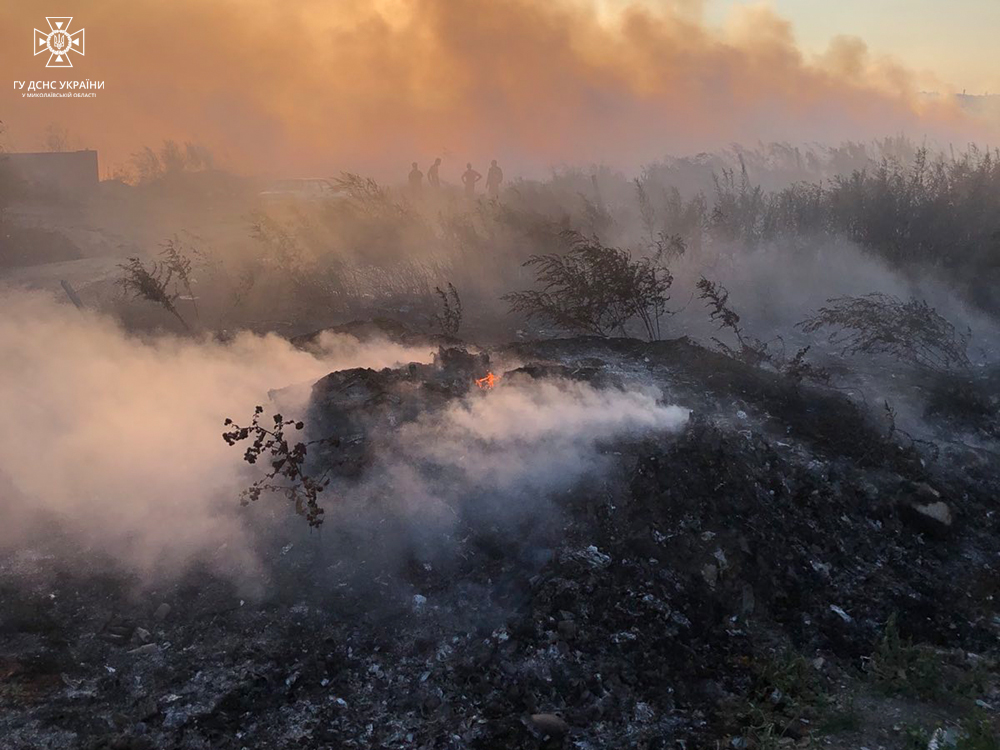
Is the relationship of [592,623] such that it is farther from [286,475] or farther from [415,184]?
[415,184]

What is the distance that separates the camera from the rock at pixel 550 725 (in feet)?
11.6

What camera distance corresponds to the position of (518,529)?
191 inches

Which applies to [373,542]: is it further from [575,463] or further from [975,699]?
[975,699]

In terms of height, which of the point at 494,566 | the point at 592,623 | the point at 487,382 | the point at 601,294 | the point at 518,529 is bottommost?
the point at 592,623

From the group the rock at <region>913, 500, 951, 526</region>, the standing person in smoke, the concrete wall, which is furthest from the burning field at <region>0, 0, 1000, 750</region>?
the concrete wall

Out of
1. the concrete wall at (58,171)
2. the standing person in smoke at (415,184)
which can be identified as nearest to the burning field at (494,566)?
the standing person in smoke at (415,184)

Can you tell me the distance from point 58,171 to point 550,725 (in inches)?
816

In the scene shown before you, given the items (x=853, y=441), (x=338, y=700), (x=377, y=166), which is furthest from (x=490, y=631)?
(x=377, y=166)

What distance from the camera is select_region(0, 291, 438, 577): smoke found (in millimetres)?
4980

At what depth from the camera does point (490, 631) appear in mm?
4148

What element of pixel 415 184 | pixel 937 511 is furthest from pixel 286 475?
pixel 415 184

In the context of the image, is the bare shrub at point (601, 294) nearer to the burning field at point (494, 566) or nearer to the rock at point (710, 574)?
the burning field at point (494, 566)

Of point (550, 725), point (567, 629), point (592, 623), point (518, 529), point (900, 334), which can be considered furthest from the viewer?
point (900, 334)

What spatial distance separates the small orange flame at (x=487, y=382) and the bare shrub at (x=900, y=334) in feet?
13.1
